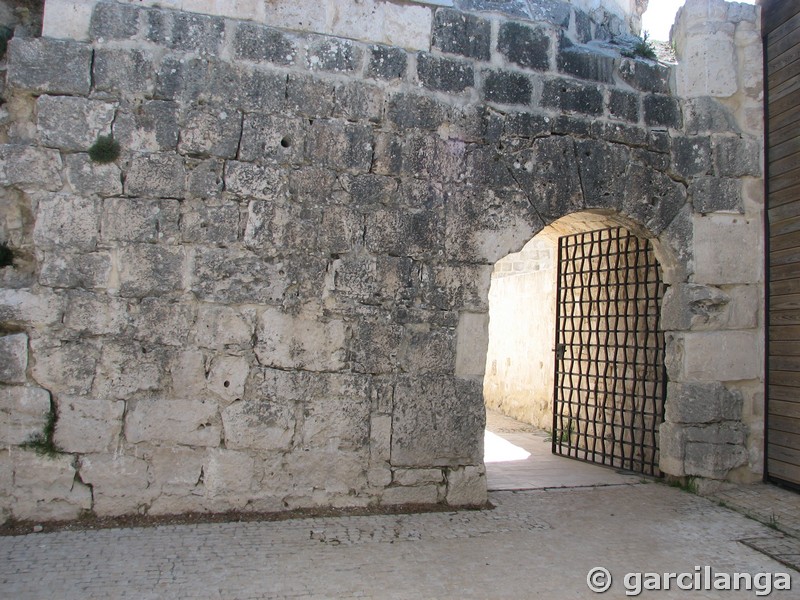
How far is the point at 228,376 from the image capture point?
4035mm

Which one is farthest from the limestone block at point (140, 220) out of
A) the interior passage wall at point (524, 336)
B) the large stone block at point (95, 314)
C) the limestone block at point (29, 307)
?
the interior passage wall at point (524, 336)

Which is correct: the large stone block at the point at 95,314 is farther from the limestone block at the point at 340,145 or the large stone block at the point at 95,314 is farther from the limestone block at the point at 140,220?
the limestone block at the point at 340,145

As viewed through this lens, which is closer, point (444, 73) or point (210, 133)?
point (210, 133)

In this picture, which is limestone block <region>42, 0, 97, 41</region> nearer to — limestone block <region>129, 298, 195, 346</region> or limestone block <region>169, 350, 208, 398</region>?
limestone block <region>129, 298, 195, 346</region>

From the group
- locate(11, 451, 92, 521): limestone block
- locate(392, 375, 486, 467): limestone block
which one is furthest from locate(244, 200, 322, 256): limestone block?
locate(11, 451, 92, 521): limestone block

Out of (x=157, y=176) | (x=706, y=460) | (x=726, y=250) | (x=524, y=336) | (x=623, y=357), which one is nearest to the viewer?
(x=157, y=176)

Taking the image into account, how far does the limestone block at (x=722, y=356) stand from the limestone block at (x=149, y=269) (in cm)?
381

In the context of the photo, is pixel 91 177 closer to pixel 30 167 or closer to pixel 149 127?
pixel 30 167

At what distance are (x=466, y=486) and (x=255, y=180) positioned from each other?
8.41 feet

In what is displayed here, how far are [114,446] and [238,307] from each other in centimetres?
116

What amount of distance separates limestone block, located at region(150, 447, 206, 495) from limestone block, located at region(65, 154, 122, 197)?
1697 mm

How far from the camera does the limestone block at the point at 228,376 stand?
4020 millimetres

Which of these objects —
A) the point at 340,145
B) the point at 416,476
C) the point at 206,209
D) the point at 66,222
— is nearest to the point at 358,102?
the point at 340,145

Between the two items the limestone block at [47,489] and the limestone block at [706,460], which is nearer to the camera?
the limestone block at [47,489]
